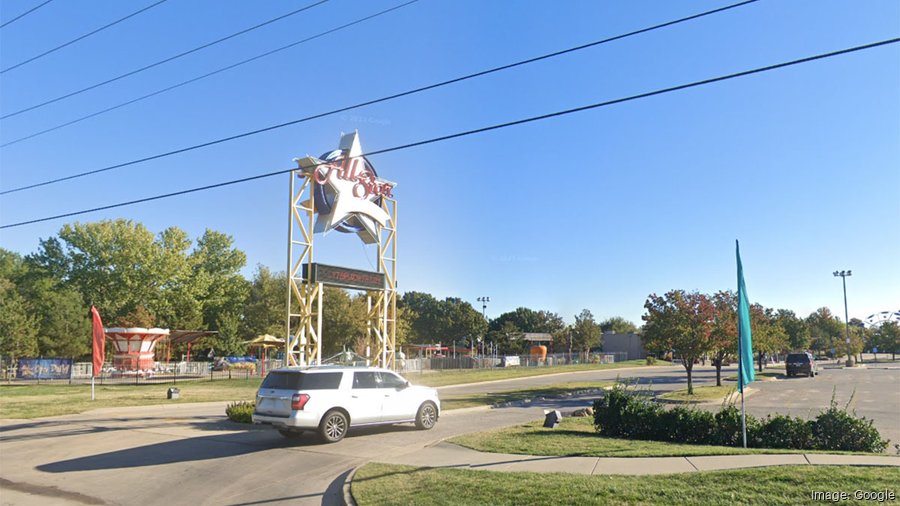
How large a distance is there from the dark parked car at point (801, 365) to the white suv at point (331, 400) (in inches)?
1590

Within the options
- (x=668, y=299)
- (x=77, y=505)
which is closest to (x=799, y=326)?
(x=668, y=299)

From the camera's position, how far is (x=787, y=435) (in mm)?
11922

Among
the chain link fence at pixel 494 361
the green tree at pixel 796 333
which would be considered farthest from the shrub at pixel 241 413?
the green tree at pixel 796 333

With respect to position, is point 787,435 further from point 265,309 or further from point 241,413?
point 265,309

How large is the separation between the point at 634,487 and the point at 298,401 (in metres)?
7.66

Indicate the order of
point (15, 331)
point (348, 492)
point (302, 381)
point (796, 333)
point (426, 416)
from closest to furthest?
1. point (348, 492)
2. point (302, 381)
3. point (426, 416)
4. point (15, 331)
5. point (796, 333)

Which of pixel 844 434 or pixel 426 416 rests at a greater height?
pixel 844 434

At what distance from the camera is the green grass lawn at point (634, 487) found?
740 cm

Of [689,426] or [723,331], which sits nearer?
[689,426]

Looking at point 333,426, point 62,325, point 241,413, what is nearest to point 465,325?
point 62,325

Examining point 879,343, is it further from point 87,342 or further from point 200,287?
point 87,342

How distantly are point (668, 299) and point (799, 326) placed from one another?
54.3 meters

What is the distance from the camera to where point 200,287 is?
7300cm

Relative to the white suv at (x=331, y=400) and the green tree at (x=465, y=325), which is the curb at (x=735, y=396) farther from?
the green tree at (x=465, y=325)
